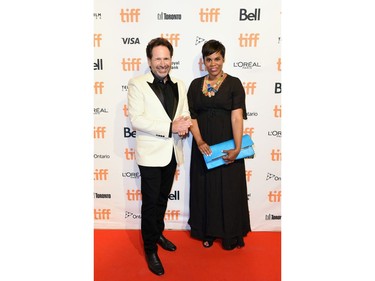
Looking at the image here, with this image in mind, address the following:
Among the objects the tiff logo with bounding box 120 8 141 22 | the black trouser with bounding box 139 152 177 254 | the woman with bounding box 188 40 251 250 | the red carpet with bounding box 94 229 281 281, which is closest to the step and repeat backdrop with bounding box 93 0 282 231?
the tiff logo with bounding box 120 8 141 22

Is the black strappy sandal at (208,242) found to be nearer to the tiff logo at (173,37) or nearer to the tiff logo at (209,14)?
the tiff logo at (173,37)

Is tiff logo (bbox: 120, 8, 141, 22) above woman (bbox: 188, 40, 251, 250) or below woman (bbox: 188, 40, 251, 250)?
above

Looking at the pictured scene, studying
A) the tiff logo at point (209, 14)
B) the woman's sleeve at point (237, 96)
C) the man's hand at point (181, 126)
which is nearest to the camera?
the man's hand at point (181, 126)

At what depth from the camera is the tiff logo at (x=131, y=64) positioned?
11.5ft

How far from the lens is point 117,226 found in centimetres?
385

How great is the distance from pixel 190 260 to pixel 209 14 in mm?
2488

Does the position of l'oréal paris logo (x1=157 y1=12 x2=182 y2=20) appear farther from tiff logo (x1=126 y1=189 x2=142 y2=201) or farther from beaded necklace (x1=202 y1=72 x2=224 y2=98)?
tiff logo (x1=126 y1=189 x2=142 y2=201)

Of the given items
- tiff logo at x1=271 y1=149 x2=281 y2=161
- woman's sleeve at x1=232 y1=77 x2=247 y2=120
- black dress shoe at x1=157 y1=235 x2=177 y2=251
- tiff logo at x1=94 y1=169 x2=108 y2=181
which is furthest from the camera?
tiff logo at x1=94 y1=169 x2=108 y2=181

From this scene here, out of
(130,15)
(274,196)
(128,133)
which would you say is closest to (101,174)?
(128,133)

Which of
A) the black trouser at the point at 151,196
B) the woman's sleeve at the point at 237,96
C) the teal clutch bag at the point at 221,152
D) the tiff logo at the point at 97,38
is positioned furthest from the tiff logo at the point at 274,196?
the tiff logo at the point at 97,38

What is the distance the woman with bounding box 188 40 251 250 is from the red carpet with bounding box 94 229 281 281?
6.5 inches

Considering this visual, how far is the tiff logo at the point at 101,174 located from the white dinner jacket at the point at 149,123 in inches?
43.4

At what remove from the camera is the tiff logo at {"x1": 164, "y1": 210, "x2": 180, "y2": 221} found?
150 inches

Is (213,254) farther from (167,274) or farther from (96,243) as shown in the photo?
(96,243)
